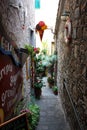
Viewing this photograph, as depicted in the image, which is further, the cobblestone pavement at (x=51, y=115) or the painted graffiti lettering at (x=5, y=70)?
the cobblestone pavement at (x=51, y=115)

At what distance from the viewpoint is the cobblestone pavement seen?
4.70 m

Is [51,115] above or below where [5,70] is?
below

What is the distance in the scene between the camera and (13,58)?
8.75 feet

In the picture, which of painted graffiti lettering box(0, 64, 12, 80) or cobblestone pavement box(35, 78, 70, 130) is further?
cobblestone pavement box(35, 78, 70, 130)

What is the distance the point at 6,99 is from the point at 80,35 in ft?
4.88

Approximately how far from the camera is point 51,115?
5473mm

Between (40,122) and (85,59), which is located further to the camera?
(40,122)

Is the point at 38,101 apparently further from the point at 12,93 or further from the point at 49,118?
the point at 12,93

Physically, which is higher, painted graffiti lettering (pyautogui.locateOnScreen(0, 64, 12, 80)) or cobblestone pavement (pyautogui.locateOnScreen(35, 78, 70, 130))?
painted graffiti lettering (pyautogui.locateOnScreen(0, 64, 12, 80))

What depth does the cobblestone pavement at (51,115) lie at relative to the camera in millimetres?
4695

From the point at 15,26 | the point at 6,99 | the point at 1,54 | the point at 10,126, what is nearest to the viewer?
the point at 10,126

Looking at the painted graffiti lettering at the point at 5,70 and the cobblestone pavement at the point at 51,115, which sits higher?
the painted graffiti lettering at the point at 5,70

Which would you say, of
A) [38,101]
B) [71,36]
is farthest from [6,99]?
[38,101]

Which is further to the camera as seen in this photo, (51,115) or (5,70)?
(51,115)
